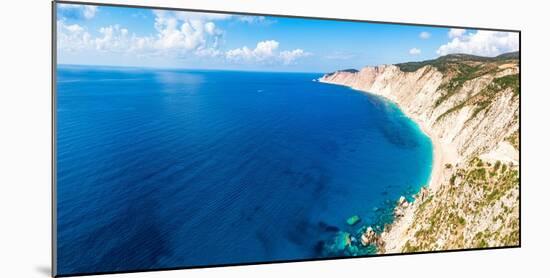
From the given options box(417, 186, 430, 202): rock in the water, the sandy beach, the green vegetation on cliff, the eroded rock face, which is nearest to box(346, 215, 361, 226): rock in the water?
the eroded rock face

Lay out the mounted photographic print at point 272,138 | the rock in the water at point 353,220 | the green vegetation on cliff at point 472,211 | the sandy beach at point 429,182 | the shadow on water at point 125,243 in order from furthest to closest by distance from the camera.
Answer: the green vegetation on cliff at point 472,211 → the sandy beach at point 429,182 → the rock in the water at point 353,220 → the mounted photographic print at point 272,138 → the shadow on water at point 125,243

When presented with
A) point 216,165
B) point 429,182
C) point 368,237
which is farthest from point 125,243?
point 429,182

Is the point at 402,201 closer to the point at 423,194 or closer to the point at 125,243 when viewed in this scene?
the point at 423,194

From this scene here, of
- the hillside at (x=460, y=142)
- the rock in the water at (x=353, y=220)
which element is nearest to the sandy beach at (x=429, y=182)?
the hillside at (x=460, y=142)

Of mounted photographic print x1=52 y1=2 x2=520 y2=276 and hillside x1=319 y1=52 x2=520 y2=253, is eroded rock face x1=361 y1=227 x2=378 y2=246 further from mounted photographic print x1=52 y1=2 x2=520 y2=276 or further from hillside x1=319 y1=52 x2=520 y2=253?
hillside x1=319 y1=52 x2=520 y2=253

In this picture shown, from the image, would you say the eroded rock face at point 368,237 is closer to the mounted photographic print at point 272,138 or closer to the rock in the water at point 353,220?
the mounted photographic print at point 272,138
